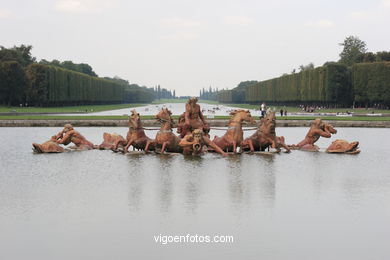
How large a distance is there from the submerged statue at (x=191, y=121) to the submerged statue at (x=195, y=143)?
0.73 metres

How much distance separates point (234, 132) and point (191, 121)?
61.1 inches

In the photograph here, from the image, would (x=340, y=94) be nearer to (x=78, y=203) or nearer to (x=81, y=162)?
(x=81, y=162)

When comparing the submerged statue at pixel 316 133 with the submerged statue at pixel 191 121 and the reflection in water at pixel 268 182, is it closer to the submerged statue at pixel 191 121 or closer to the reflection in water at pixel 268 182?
the reflection in water at pixel 268 182

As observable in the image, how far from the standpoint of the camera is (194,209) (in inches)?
317

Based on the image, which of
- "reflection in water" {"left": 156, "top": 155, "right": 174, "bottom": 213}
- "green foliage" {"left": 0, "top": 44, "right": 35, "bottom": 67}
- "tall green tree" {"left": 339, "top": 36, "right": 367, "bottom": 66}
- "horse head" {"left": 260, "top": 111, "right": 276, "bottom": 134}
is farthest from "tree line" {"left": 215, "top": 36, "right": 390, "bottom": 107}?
"reflection in water" {"left": 156, "top": 155, "right": 174, "bottom": 213}

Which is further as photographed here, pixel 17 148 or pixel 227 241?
pixel 17 148

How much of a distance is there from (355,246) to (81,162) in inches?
378

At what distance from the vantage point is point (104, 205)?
843 cm

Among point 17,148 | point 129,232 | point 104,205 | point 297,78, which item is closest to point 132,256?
point 129,232

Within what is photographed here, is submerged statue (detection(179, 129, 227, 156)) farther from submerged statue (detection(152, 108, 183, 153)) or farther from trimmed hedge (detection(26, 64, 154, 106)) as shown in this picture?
trimmed hedge (detection(26, 64, 154, 106))

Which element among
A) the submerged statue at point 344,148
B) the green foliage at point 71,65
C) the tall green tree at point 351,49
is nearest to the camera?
the submerged statue at point 344,148

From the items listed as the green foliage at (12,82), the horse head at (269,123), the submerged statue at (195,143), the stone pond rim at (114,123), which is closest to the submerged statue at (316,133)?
the horse head at (269,123)

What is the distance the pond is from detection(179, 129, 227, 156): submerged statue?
162 centimetres

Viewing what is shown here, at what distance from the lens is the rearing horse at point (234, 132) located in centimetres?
1627
